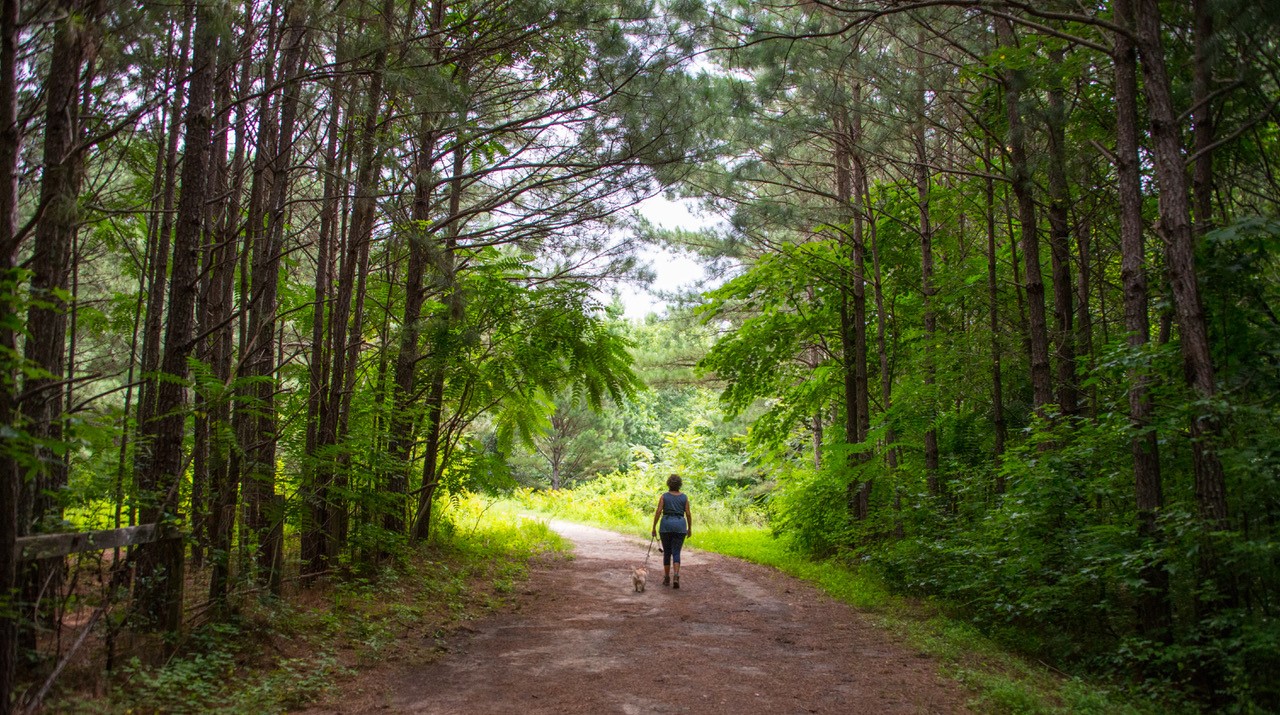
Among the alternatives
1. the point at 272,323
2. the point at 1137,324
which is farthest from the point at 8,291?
the point at 1137,324

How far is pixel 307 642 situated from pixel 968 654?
5.41 meters

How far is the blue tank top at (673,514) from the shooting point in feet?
35.5

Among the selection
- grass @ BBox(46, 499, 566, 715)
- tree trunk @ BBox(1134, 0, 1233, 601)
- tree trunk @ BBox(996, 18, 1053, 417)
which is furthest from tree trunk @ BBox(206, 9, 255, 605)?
tree trunk @ BBox(996, 18, 1053, 417)

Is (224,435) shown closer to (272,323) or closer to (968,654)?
(272,323)

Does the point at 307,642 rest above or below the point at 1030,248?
below

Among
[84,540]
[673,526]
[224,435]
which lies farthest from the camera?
[673,526]

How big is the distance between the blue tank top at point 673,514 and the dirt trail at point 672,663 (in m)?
0.84

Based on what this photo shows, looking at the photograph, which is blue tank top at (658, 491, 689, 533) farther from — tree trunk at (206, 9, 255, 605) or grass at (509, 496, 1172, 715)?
tree trunk at (206, 9, 255, 605)

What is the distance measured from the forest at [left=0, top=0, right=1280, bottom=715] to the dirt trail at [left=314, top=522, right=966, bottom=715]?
141 centimetres

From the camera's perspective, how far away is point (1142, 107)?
788cm

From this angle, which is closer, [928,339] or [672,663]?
[672,663]

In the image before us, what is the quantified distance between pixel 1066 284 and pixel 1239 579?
4652 mm

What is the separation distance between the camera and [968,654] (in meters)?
6.65

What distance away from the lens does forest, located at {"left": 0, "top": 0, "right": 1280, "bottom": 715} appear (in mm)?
5012
